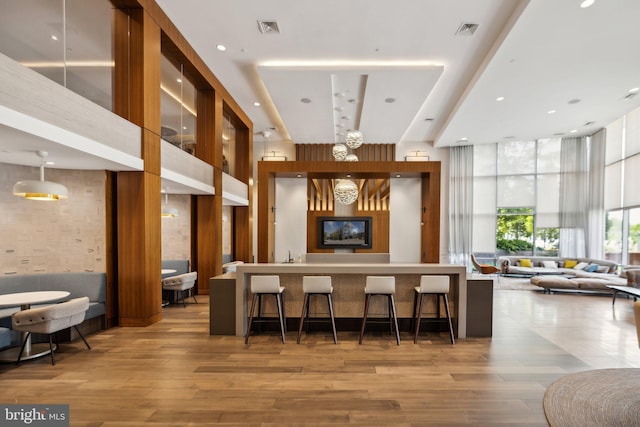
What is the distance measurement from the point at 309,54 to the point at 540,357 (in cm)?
576

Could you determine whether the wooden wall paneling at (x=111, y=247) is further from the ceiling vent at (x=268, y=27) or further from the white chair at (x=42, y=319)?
the ceiling vent at (x=268, y=27)

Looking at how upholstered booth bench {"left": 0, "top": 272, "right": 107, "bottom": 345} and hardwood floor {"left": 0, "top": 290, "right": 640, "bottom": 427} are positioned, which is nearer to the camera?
hardwood floor {"left": 0, "top": 290, "right": 640, "bottom": 427}

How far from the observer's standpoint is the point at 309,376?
124 inches

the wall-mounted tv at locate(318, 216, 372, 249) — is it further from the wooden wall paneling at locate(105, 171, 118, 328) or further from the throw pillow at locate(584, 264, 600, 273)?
the wooden wall paneling at locate(105, 171, 118, 328)

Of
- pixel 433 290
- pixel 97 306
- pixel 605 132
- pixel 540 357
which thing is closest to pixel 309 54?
pixel 433 290

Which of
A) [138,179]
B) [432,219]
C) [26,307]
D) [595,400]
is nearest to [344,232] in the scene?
[432,219]

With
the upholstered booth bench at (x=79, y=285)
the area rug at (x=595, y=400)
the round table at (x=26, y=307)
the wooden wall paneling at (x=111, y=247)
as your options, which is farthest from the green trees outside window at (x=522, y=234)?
the round table at (x=26, y=307)

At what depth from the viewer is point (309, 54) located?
5617 mm

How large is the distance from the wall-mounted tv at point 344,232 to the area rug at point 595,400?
25.2 feet

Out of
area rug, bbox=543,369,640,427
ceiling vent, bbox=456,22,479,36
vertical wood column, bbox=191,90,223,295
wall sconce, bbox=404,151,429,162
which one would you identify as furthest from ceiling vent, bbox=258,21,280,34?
wall sconce, bbox=404,151,429,162

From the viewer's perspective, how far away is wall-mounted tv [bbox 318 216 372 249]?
10.4 metres

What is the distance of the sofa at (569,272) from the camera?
7.45 metres

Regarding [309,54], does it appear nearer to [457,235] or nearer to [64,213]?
[64,213]

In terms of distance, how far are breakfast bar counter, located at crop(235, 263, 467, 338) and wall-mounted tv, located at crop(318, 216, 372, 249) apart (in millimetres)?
5799
